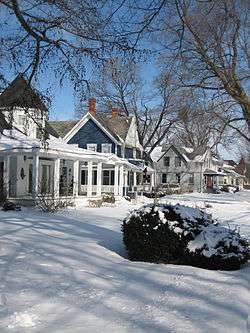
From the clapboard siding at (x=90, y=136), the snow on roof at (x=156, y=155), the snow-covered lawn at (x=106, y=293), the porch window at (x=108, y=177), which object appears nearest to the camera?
the snow-covered lawn at (x=106, y=293)

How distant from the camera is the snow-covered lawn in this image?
18.9 ft

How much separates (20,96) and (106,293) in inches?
196

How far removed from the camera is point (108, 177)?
4509cm

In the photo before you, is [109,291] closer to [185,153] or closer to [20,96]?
[20,96]

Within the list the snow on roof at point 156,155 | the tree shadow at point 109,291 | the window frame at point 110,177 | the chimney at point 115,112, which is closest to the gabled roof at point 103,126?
the chimney at point 115,112

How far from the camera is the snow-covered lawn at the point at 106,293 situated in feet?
18.9

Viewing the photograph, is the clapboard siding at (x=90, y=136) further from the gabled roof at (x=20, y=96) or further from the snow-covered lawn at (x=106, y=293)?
the gabled roof at (x=20, y=96)

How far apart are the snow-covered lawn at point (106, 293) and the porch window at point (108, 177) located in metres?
33.1

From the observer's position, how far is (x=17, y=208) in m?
21.3

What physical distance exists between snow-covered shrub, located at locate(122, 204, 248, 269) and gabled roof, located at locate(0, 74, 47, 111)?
3214mm

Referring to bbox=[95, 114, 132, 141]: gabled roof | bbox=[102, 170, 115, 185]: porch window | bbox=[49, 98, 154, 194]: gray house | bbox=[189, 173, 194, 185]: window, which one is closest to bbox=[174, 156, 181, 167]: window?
bbox=[189, 173, 194, 185]: window

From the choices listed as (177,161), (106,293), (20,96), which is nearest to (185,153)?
(177,161)

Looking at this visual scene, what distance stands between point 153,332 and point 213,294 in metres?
2.21

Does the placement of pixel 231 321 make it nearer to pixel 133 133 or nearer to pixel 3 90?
pixel 3 90
